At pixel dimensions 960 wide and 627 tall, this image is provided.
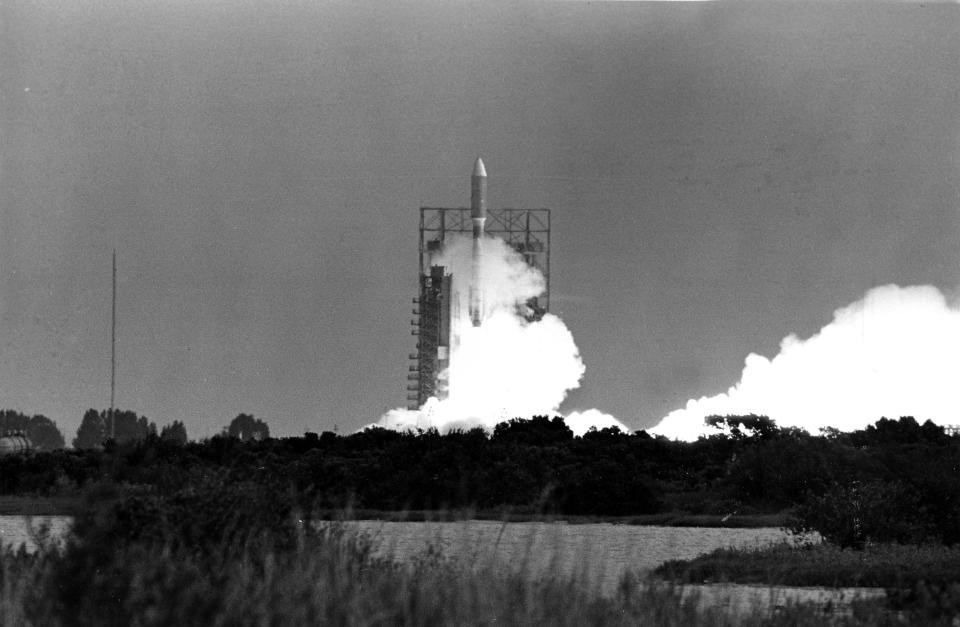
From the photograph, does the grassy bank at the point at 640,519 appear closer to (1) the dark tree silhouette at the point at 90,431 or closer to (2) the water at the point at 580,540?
(2) the water at the point at 580,540

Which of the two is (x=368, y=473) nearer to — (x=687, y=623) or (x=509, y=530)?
(x=509, y=530)

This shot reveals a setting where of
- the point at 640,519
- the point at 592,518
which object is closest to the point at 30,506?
the point at 592,518

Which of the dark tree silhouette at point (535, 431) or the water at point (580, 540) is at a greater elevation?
the dark tree silhouette at point (535, 431)

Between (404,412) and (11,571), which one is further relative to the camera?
(404,412)

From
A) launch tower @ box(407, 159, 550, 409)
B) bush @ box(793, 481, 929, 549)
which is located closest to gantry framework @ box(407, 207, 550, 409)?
launch tower @ box(407, 159, 550, 409)

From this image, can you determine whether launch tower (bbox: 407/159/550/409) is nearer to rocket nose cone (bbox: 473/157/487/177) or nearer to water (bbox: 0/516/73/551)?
rocket nose cone (bbox: 473/157/487/177)

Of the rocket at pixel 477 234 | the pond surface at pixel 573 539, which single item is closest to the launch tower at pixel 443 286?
the rocket at pixel 477 234

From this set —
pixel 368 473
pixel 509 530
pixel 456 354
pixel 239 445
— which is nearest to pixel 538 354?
pixel 456 354
